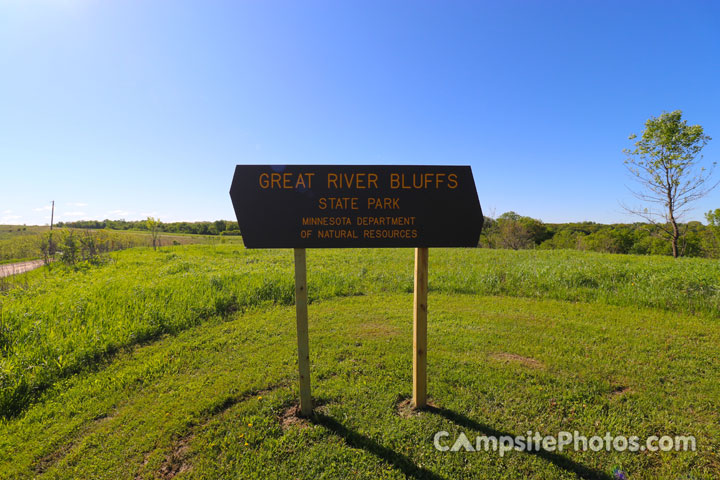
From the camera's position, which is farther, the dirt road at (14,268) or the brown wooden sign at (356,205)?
the dirt road at (14,268)

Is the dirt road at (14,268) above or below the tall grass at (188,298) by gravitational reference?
below

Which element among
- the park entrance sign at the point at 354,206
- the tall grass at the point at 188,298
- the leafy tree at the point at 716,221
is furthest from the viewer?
the leafy tree at the point at 716,221

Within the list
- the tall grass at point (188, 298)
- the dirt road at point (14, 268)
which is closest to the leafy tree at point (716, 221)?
the tall grass at point (188, 298)

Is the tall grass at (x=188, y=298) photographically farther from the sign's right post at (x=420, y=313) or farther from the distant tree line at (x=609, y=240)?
the distant tree line at (x=609, y=240)

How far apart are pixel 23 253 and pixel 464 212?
1427 inches

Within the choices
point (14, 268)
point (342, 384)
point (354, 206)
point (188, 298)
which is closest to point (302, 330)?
point (342, 384)

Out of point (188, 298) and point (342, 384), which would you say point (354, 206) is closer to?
point (342, 384)

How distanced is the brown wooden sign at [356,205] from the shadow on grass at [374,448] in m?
2.09

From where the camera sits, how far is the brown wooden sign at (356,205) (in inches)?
124

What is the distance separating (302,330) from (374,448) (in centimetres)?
144

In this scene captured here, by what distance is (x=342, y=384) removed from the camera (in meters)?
4.02

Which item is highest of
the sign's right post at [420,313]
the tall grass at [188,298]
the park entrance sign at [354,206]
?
the park entrance sign at [354,206]

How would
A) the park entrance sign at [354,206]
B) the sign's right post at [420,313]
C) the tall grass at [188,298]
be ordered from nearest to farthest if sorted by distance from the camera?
the park entrance sign at [354,206]
the sign's right post at [420,313]
the tall grass at [188,298]

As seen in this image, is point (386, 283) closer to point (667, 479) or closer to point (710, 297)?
point (667, 479)
